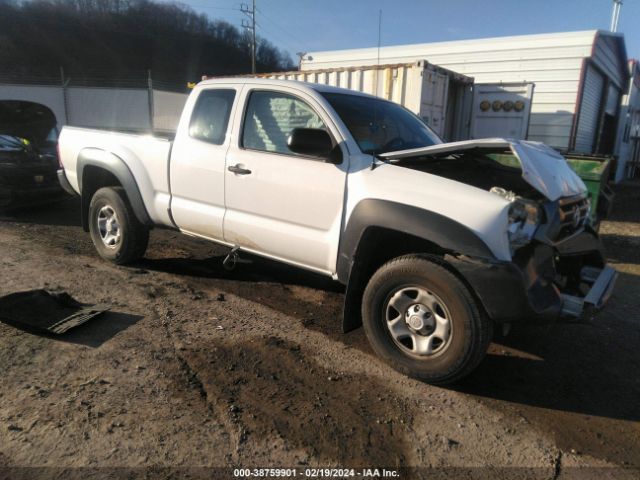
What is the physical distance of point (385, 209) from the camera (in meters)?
3.20

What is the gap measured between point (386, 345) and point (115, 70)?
5559cm

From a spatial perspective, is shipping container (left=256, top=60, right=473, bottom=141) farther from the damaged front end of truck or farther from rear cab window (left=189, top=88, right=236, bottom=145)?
the damaged front end of truck

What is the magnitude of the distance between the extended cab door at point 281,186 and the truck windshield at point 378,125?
0.24 m

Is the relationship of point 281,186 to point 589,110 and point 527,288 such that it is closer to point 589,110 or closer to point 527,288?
point 527,288

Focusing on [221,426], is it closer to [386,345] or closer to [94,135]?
[386,345]

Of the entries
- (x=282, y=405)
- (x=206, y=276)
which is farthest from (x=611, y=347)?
(x=206, y=276)

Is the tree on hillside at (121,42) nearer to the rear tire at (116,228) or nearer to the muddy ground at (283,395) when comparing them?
the rear tire at (116,228)

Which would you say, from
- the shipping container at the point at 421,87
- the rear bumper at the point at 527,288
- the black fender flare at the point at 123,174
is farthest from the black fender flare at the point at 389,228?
the shipping container at the point at 421,87

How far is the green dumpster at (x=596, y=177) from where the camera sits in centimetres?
592

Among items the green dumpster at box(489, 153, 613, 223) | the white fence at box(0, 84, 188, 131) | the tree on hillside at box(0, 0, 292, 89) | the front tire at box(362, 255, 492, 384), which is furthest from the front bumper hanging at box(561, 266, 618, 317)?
the tree on hillside at box(0, 0, 292, 89)

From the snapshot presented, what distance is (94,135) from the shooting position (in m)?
5.26

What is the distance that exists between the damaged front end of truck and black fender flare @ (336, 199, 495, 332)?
11cm

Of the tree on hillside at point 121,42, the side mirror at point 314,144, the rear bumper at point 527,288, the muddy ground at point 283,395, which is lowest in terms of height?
the muddy ground at point 283,395

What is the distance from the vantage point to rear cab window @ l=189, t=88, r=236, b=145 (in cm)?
432
